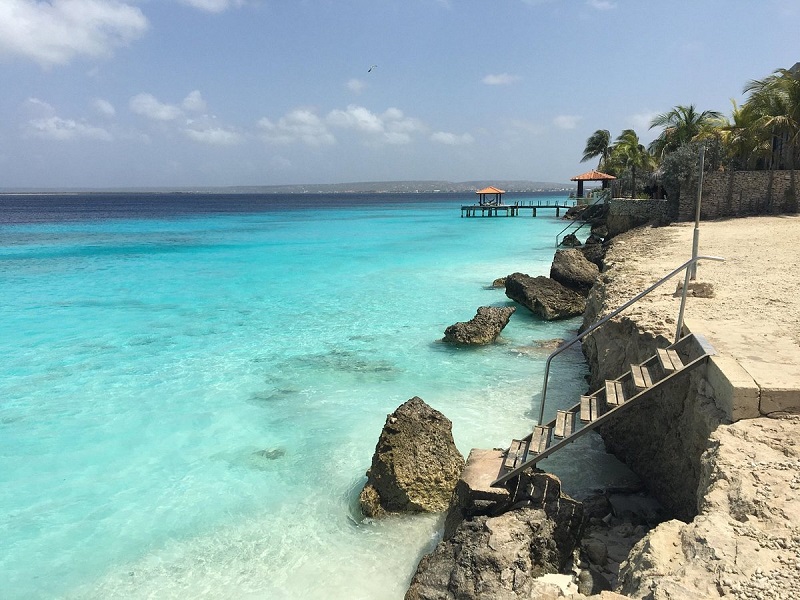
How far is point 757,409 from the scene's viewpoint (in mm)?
4898

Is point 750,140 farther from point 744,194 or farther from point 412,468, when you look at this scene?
point 412,468

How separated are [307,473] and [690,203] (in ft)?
73.6

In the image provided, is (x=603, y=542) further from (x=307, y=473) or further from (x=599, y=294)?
(x=599, y=294)

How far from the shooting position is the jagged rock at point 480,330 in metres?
13.2

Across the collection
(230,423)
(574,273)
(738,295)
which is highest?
(738,295)

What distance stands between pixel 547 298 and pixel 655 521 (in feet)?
33.5

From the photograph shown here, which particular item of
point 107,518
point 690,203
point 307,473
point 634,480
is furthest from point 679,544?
point 690,203

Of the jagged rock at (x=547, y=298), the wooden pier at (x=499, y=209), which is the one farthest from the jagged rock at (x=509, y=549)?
the wooden pier at (x=499, y=209)

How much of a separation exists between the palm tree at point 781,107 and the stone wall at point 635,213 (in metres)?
5.47

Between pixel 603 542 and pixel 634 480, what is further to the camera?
pixel 634 480

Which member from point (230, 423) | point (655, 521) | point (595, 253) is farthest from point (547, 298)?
point (655, 521)

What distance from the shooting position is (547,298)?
15773 mm

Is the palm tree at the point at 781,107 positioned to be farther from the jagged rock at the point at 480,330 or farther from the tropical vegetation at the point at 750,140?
the jagged rock at the point at 480,330

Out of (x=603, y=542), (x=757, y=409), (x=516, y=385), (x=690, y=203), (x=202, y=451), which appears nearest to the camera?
(x=757, y=409)
